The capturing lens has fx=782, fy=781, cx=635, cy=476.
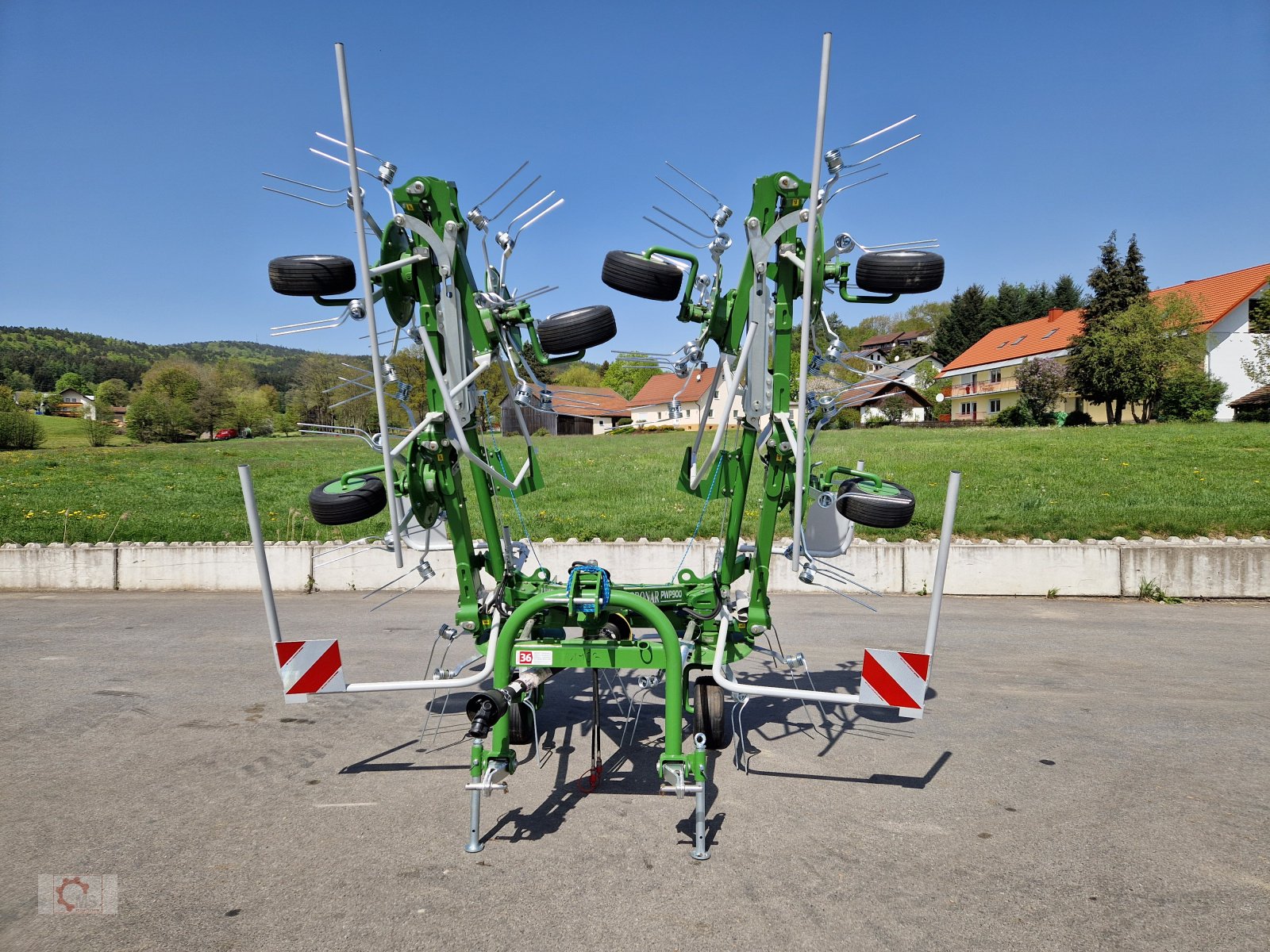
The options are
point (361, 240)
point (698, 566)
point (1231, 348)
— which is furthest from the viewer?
point (1231, 348)

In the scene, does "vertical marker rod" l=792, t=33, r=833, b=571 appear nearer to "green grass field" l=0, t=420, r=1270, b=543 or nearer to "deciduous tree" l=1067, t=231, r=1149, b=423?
"green grass field" l=0, t=420, r=1270, b=543

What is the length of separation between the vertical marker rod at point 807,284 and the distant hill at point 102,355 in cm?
8624

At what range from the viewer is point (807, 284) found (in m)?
4.44

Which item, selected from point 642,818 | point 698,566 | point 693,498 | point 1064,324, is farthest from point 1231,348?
point 642,818

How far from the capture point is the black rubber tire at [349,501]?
4.79 m

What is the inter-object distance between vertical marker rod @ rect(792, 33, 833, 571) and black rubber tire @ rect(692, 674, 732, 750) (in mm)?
966

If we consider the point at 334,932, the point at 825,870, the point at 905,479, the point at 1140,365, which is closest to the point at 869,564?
the point at 905,479

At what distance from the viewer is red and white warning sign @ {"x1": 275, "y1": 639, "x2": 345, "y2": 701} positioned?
14.6 feet

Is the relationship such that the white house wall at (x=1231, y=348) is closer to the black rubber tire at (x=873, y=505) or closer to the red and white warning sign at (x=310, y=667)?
the black rubber tire at (x=873, y=505)

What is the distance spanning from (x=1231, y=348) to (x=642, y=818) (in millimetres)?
54252

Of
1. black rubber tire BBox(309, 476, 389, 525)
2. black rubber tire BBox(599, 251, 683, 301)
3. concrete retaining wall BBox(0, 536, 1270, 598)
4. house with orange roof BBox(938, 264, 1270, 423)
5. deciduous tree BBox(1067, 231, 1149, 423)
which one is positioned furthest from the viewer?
house with orange roof BBox(938, 264, 1270, 423)

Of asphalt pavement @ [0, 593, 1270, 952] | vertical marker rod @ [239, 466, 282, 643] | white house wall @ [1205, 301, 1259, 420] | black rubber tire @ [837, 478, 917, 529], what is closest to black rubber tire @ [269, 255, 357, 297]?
vertical marker rod @ [239, 466, 282, 643]

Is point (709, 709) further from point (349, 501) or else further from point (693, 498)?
point (693, 498)

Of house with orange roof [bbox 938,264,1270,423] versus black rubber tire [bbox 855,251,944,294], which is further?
house with orange roof [bbox 938,264,1270,423]
